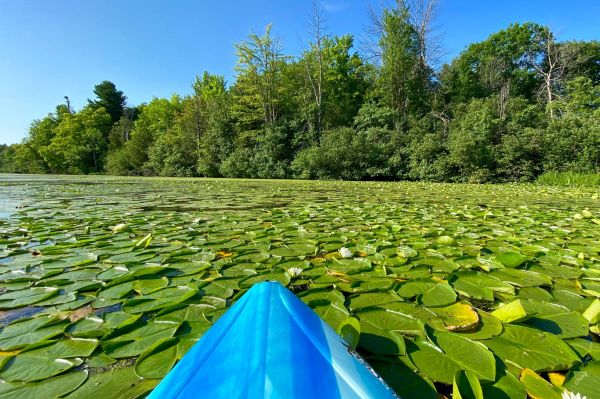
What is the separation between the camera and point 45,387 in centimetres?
81

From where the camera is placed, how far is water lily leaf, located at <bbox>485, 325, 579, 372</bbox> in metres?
0.89

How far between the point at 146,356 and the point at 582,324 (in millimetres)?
1536

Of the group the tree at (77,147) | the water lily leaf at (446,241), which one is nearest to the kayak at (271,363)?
the water lily leaf at (446,241)

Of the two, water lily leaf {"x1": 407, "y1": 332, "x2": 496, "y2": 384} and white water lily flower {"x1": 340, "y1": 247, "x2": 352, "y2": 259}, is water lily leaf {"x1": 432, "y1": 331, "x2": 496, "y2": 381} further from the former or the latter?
white water lily flower {"x1": 340, "y1": 247, "x2": 352, "y2": 259}

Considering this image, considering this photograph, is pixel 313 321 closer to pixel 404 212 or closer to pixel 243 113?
pixel 404 212

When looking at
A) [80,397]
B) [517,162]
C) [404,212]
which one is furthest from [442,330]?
[517,162]

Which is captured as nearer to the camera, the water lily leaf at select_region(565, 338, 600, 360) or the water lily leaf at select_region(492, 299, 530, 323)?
the water lily leaf at select_region(565, 338, 600, 360)

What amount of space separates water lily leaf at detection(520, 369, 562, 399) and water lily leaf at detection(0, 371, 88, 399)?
1.23m

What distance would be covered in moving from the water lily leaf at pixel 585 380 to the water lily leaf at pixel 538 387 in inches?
1.4

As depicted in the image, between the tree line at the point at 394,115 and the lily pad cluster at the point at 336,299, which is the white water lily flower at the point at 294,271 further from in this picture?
the tree line at the point at 394,115

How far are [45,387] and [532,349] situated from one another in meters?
1.46

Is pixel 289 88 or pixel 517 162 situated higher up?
pixel 289 88

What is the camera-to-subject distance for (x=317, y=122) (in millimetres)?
18234

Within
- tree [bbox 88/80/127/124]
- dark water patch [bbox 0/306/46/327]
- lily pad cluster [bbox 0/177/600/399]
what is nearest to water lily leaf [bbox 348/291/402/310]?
lily pad cluster [bbox 0/177/600/399]
